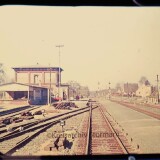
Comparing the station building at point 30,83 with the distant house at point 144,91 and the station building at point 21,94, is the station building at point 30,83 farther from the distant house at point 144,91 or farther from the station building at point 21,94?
the distant house at point 144,91

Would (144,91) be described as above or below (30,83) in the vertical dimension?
below

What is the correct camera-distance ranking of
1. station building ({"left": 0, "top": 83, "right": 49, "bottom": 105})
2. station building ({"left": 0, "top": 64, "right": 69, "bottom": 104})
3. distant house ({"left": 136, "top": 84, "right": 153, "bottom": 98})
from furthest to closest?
distant house ({"left": 136, "top": 84, "right": 153, "bottom": 98}), station building ({"left": 0, "top": 83, "right": 49, "bottom": 105}), station building ({"left": 0, "top": 64, "right": 69, "bottom": 104})

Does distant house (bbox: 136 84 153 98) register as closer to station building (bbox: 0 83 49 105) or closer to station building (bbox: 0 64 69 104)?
station building (bbox: 0 83 49 105)

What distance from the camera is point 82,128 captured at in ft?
37.2

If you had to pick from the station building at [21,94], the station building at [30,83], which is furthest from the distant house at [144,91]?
the station building at [30,83]

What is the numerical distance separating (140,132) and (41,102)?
13.6 meters

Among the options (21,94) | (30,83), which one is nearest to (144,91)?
(21,94)

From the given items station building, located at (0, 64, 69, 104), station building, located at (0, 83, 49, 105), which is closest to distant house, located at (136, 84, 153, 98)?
station building, located at (0, 83, 49, 105)

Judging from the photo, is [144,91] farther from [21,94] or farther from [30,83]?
[30,83]

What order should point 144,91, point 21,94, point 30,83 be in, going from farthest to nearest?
point 144,91
point 21,94
point 30,83

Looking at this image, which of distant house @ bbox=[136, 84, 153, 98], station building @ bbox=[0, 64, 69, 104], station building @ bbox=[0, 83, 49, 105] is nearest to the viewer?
station building @ bbox=[0, 64, 69, 104]
